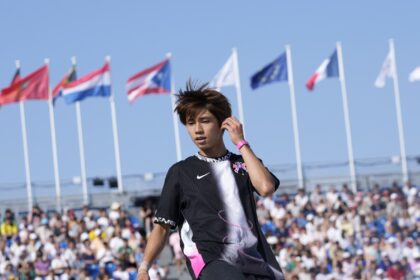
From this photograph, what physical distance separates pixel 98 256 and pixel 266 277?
16.4m

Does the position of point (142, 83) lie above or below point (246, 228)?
above

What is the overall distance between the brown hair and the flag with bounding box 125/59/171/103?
25.7 m

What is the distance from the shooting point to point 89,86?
32875 mm

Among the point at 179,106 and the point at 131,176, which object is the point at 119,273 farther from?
the point at 179,106

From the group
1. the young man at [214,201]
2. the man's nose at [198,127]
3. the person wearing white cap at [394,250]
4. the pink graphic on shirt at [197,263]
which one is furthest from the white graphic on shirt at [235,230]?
the person wearing white cap at [394,250]

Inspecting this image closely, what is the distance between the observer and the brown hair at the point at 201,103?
595cm

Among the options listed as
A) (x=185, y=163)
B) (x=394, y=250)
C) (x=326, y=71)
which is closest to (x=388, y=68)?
(x=326, y=71)

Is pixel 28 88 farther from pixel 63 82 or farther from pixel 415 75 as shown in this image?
pixel 415 75

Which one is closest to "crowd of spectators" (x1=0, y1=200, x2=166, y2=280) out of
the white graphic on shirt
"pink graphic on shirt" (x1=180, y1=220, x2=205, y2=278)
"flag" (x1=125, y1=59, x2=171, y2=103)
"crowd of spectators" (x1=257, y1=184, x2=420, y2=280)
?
"crowd of spectators" (x1=257, y1=184, x2=420, y2=280)

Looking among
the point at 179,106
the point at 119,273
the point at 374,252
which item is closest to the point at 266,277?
the point at 179,106

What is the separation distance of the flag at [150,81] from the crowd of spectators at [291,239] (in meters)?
6.86

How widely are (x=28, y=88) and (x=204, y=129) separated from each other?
2772cm

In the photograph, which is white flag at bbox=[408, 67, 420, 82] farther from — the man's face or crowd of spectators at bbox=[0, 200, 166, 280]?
the man's face

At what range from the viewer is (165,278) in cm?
2164
